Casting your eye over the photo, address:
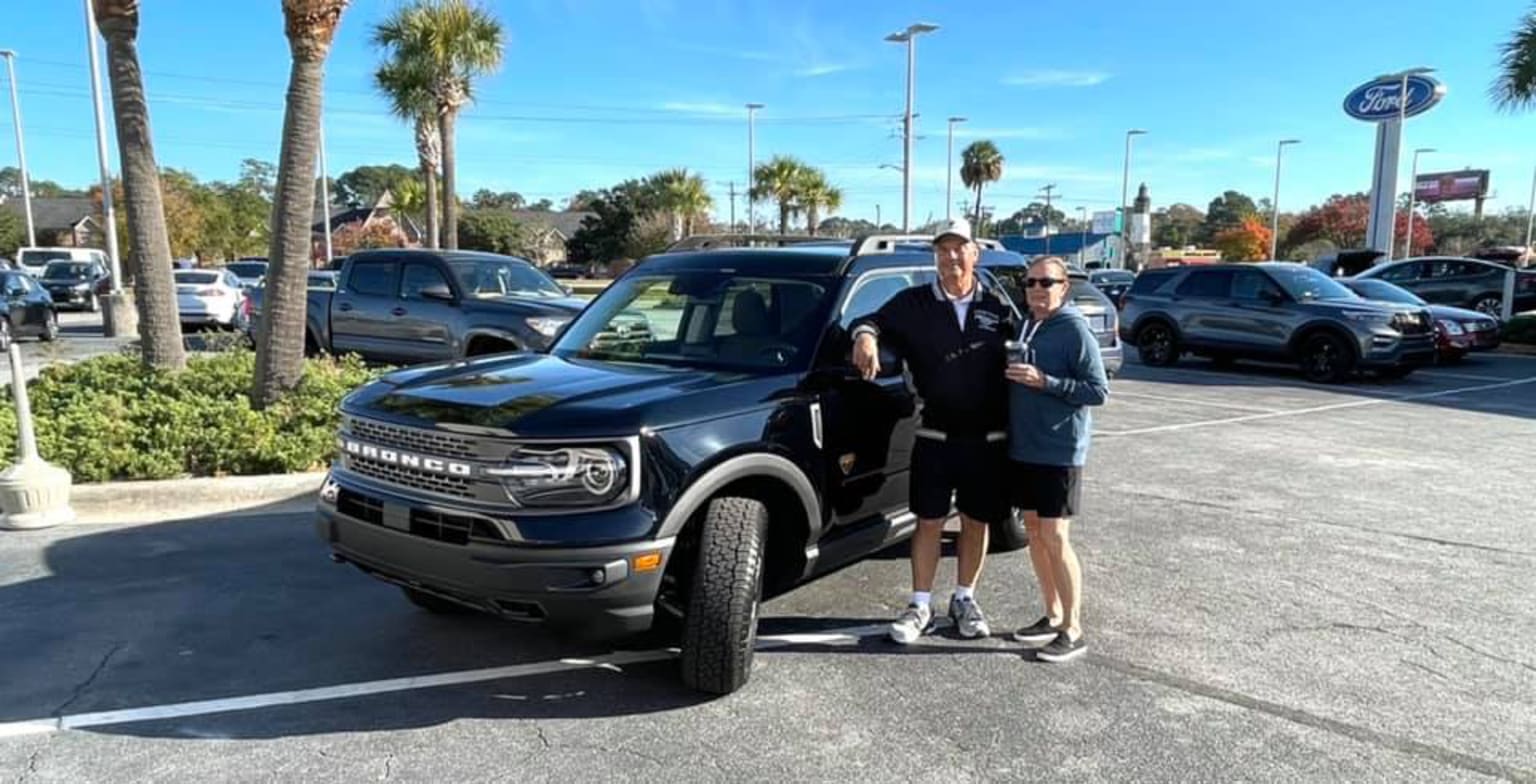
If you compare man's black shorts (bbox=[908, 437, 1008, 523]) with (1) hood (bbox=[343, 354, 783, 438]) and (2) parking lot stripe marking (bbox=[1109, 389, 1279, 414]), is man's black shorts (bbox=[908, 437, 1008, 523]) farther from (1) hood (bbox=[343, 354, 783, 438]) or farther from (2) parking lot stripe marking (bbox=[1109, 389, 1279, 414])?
(2) parking lot stripe marking (bbox=[1109, 389, 1279, 414])

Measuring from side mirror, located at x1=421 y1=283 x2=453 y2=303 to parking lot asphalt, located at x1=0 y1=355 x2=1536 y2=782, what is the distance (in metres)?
4.71

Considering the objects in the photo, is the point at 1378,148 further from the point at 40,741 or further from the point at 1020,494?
the point at 40,741

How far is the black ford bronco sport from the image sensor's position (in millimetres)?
3297

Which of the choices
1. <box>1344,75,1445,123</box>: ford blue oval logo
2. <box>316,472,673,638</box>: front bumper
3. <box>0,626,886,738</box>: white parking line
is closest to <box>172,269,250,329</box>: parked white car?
<box>0,626,886,738</box>: white parking line

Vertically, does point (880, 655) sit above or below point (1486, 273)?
below

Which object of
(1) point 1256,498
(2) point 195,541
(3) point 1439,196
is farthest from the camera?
(3) point 1439,196

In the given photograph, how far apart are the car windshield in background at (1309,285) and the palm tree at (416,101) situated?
19.4 m

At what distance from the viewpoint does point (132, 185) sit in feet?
28.6

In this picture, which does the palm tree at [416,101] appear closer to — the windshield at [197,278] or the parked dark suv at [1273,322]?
the windshield at [197,278]

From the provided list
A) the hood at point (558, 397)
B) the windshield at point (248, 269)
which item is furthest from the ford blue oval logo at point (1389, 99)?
the windshield at point (248, 269)

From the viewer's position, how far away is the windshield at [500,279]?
10.8 meters

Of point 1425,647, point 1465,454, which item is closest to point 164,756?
point 1425,647

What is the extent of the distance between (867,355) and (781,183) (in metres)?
51.9

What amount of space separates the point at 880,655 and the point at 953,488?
2.58 feet
